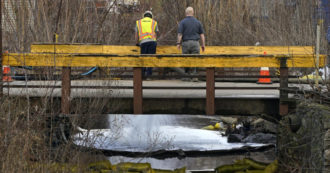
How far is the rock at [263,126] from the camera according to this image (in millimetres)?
16719

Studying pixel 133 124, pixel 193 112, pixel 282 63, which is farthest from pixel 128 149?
pixel 282 63

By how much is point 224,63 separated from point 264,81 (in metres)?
4.39

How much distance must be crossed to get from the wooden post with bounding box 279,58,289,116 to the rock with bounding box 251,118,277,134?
753 centimetres

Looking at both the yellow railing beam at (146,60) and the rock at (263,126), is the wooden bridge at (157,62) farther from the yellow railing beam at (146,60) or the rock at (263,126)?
the rock at (263,126)

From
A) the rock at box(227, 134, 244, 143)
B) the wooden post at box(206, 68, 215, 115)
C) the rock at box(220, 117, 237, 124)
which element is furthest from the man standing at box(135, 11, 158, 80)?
the rock at box(220, 117, 237, 124)

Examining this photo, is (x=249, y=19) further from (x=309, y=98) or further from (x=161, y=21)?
(x=309, y=98)

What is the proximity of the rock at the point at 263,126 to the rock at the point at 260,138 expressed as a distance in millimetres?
435

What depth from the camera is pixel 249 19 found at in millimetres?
19328

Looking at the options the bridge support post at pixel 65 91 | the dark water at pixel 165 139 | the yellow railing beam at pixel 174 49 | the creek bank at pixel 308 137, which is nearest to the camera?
the creek bank at pixel 308 137

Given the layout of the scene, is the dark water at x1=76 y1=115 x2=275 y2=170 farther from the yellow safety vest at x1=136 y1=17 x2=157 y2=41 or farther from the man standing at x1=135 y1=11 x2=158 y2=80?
the yellow safety vest at x1=136 y1=17 x2=157 y2=41

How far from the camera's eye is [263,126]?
17.1 metres

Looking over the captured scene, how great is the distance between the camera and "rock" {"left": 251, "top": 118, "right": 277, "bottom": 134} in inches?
658

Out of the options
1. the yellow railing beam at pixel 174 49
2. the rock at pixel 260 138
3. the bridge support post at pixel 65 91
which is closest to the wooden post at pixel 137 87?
the bridge support post at pixel 65 91

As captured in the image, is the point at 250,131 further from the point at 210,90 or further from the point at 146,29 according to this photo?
the point at 210,90
